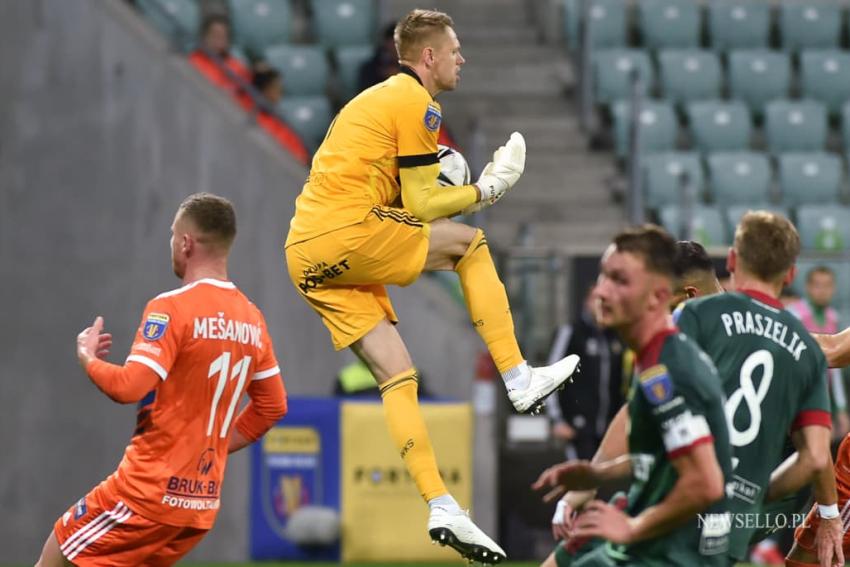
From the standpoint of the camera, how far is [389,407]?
6746 millimetres

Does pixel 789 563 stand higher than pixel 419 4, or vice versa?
pixel 419 4

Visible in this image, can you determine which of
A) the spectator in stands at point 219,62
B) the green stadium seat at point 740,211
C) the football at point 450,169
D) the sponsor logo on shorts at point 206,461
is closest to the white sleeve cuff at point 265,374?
the sponsor logo on shorts at point 206,461

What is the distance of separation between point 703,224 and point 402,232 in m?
7.63

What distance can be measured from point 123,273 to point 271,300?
1157 mm

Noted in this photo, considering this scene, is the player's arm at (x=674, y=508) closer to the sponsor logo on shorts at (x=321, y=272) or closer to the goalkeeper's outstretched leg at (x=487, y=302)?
the goalkeeper's outstretched leg at (x=487, y=302)

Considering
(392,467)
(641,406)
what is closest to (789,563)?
(641,406)

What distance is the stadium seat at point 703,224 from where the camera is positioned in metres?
13.6

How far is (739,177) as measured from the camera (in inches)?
595

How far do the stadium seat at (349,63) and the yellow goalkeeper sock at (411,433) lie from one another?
7.68 m

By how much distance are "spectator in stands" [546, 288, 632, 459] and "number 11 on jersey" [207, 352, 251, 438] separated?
19.1 feet

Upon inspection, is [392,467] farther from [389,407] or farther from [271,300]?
[389,407]

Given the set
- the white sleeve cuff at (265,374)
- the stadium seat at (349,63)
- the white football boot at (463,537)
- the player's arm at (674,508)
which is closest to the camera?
the player's arm at (674,508)

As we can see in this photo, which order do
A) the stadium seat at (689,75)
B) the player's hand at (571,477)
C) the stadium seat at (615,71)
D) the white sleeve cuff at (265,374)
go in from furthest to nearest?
the stadium seat at (689,75) → the stadium seat at (615,71) → the white sleeve cuff at (265,374) → the player's hand at (571,477)

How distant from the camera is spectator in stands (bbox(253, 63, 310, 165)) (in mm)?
12891
